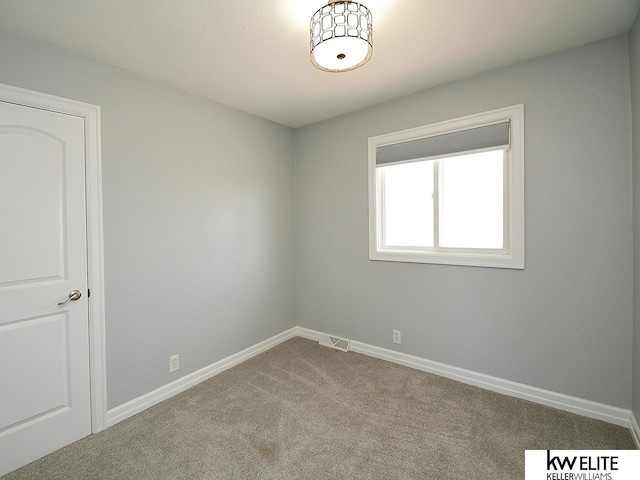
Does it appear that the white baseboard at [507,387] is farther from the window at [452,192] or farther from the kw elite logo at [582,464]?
the window at [452,192]

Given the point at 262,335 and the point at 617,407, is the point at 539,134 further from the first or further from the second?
the point at 262,335

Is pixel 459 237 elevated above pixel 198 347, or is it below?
above

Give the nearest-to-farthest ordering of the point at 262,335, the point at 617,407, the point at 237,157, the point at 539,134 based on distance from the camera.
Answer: the point at 617,407, the point at 539,134, the point at 237,157, the point at 262,335

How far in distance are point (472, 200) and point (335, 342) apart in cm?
204

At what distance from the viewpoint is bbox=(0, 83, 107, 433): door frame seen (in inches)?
80.9

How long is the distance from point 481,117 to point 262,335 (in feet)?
9.77

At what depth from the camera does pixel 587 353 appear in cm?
213

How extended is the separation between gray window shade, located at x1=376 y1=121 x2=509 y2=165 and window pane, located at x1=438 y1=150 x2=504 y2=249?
10cm

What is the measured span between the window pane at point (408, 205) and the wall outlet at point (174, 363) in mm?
2206

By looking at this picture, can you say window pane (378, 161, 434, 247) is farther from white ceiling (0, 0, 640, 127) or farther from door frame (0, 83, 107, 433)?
door frame (0, 83, 107, 433)

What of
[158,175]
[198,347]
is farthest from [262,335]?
[158,175]

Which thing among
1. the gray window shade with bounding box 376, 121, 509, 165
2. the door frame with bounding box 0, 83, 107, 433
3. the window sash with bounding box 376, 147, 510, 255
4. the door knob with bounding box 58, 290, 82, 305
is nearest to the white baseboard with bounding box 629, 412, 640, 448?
the window sash with bounding box 376, 147, 510, 255

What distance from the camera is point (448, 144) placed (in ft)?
8.73

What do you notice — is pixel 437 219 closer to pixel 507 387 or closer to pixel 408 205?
pixel 408 205
